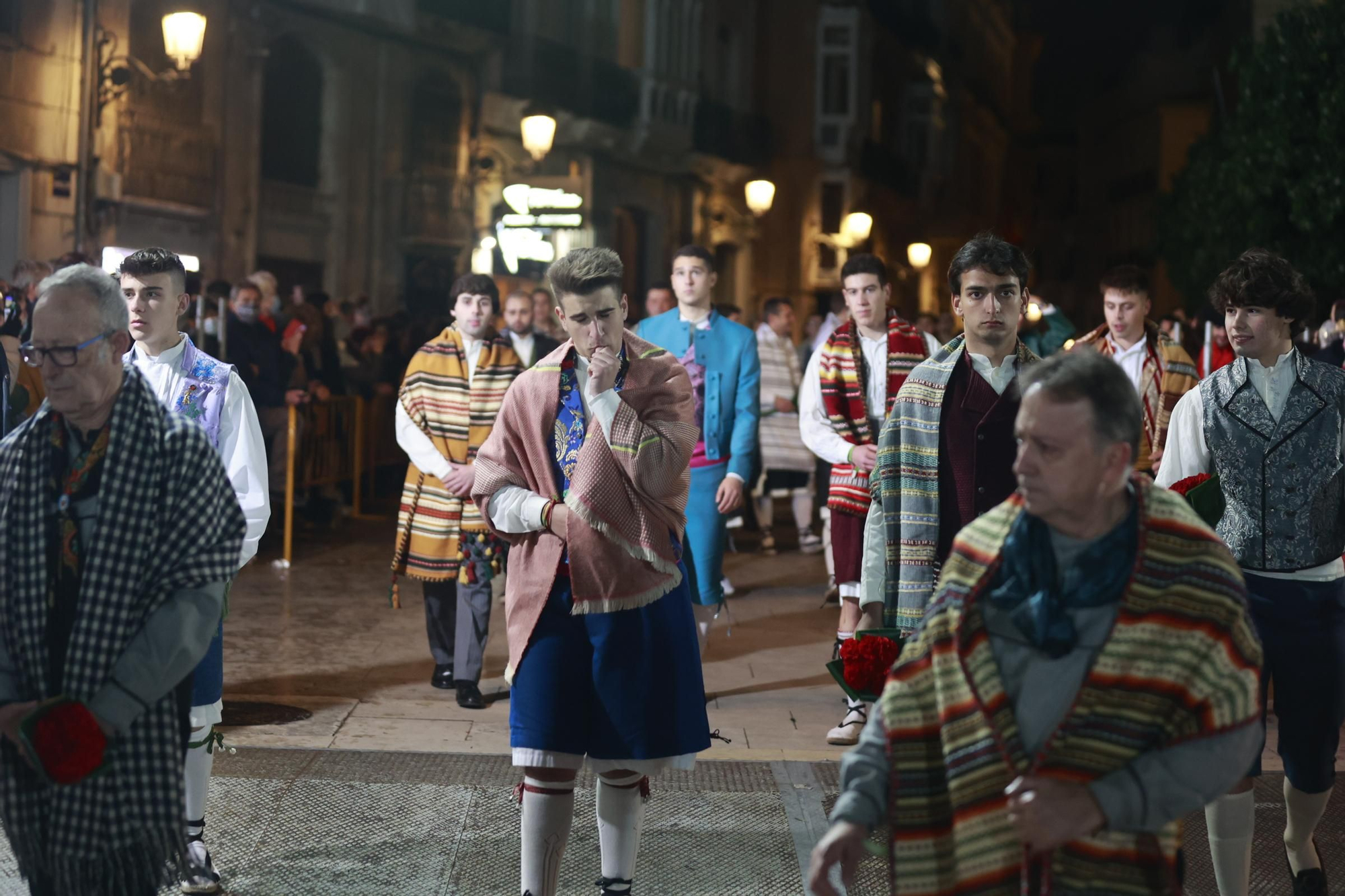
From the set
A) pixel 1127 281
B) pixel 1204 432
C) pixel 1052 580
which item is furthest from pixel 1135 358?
pixel 1052 580

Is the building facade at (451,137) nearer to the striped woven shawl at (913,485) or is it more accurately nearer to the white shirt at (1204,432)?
the striped woven shawl at (913,485)

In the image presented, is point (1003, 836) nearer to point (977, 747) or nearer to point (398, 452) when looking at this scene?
point (977, 747)

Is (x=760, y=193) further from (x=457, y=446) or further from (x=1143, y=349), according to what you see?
(x=1143, y=349)

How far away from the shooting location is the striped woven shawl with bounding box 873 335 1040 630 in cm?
491

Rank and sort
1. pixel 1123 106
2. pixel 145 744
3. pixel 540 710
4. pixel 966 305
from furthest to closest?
pixel 1123 106 < pixel 966 305 < pixel 540 710 < pixel 145 744

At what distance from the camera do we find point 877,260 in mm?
7613

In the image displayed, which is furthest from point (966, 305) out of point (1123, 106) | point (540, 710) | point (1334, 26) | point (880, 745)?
point (1123, 106)

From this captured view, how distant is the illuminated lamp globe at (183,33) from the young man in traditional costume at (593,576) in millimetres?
11430

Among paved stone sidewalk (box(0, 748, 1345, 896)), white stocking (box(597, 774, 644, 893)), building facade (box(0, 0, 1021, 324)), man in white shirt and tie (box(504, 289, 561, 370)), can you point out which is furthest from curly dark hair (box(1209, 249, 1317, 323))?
building facade (box(0, 0, 1021, 324))

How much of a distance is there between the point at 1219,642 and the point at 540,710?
213 cm

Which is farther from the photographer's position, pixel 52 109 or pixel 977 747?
pixel 52 109

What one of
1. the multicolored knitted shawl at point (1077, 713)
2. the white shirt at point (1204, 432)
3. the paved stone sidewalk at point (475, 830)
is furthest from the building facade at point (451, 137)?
the multicolored knitted shawl at point (1077, 713)

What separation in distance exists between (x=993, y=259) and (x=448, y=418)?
3511mm

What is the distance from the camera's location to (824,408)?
7.56m
